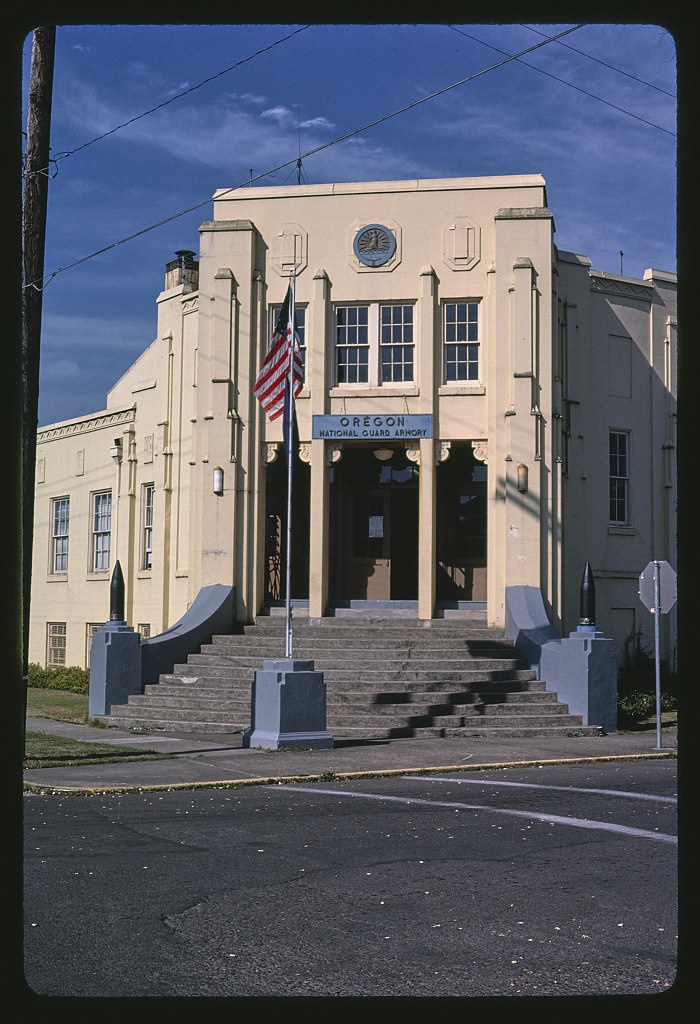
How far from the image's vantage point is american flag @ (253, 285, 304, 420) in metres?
18.2

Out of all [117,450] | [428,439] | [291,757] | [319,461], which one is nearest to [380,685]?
[291,757]

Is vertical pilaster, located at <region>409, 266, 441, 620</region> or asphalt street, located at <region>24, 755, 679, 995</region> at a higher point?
vertical pilaster, located at <region>409, 266, 441, 620</region>

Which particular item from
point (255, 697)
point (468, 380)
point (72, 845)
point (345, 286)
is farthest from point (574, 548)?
point (72, 845)

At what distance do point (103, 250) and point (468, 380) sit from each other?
7047mm

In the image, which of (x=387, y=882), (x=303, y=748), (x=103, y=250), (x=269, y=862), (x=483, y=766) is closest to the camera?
(x=387, y=882)

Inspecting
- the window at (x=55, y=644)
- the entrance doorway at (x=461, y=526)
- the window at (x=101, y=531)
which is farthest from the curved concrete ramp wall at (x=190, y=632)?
the window at (x=55, y=644)

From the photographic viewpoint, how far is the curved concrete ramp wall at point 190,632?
20.3 meters

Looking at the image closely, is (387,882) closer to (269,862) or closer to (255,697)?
(269,862)

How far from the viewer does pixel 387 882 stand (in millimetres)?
7848

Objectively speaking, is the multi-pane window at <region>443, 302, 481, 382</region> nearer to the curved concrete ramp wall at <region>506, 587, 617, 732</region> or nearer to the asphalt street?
the curved concrete ramp wall at <region>506, 587, 617, 732</region>

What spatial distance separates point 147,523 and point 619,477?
34.7 ft

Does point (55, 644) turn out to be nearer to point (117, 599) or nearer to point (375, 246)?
point (117, 599)

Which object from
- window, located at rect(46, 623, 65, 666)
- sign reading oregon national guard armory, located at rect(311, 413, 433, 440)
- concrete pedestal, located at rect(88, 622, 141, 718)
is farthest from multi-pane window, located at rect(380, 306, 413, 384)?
window, located at rect(46, 623, 65, 666)

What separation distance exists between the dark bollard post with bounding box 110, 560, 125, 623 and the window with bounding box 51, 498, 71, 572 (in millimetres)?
11314
